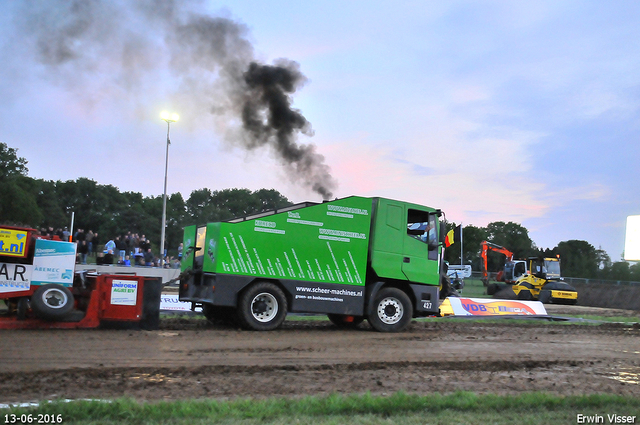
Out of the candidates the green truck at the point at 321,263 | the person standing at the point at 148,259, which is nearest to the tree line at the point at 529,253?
the person standing at the point at 148,259

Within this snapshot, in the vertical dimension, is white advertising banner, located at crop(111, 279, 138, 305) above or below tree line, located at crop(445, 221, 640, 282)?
below

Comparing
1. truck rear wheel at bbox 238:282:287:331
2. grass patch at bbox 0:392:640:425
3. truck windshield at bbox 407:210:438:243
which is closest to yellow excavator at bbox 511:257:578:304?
truck windshield at bbox 407:210:438:243

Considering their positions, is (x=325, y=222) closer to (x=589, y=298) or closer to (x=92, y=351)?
(x=92, y=351)

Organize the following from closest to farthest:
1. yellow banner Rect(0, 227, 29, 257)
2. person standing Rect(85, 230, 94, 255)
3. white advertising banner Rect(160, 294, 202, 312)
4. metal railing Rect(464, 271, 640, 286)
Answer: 1. yellow banner Rect(0, 227, 29, 257)
2. white advertising banner Rect(160, 294, 202, 312)
3. person standing Rect(85, 230, 94, 255)
4. metal railing Rect(464, 271, 640, 286)

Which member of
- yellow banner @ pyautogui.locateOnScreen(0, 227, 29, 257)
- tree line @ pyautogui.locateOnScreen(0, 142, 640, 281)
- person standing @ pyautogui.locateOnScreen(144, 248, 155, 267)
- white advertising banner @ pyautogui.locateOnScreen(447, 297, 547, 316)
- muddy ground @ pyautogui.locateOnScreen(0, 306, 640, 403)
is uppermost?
tree line @ pyautogui.locateOnScreen(0, 142, 640, 281)

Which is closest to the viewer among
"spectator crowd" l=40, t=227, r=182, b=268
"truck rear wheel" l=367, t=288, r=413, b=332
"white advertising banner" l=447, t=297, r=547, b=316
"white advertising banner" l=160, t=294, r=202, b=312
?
"truck rear wheel" l=367, t=288, r=413, b=332

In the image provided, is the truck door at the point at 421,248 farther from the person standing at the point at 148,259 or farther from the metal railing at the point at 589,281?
the metal railing at the point at 589,281

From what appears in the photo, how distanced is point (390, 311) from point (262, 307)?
3.04 m

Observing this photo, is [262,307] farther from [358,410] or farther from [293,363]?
[358,410]

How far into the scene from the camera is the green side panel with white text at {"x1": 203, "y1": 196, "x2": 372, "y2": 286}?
466 inches

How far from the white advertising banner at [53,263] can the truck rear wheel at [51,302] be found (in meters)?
0.27

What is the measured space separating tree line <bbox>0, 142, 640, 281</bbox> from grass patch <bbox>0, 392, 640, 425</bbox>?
4202 cm

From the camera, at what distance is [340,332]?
12812 millimetres

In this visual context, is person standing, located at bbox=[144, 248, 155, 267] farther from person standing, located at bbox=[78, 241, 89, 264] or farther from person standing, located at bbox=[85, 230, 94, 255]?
Result: person standing, located at bbox=[78, 241, 89, 264]
